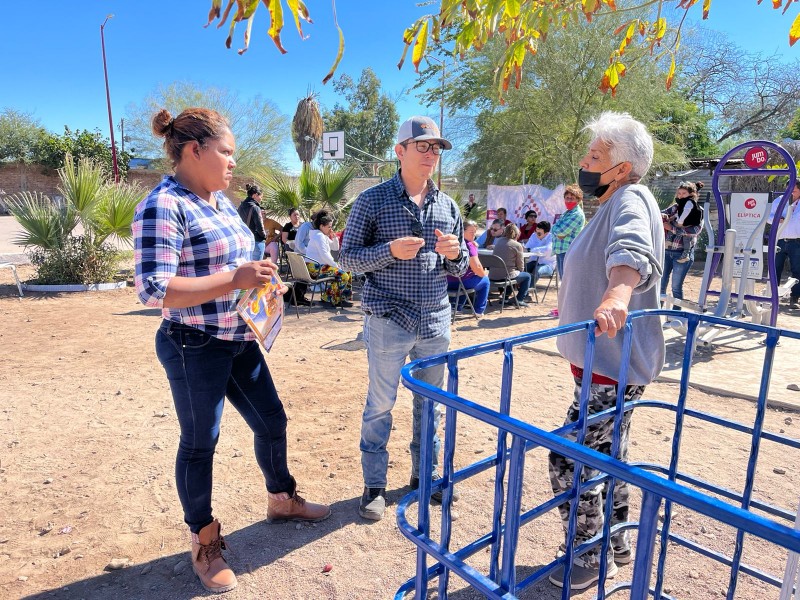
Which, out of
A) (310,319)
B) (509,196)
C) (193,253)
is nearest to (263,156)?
(509,196)

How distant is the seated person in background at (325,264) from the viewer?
24.6 ft

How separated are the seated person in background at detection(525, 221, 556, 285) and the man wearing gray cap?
6477 mm

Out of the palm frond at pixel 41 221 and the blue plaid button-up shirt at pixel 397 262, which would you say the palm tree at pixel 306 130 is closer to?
the palm frond at pixel 41 221

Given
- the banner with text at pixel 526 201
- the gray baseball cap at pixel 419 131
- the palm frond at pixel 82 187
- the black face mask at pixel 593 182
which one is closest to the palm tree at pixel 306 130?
the banner with text at pixel 526 201

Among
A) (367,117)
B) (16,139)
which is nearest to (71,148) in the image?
(16,139)

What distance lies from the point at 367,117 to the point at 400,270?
5682 cm

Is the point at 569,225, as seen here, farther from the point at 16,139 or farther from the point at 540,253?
the point at 16,139

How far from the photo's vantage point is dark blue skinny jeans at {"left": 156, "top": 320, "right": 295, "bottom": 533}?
1.99 metres

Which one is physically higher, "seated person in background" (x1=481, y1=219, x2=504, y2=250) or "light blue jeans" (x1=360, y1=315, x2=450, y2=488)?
"seated person in background" (x1=481, y1=219, x2=504, y2=250)

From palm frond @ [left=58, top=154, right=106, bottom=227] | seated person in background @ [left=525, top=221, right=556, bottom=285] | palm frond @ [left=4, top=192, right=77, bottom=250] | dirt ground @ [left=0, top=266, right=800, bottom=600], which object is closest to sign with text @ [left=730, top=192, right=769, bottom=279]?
dirt ground @ [left=0, top=266, right=800, bottom=600]

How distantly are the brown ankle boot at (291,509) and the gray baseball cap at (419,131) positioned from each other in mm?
1732

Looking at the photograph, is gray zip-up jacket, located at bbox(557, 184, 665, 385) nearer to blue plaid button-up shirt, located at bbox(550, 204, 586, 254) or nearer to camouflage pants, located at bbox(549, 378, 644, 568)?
camouflage pants, located at bbox(549, 378, 644, 568)

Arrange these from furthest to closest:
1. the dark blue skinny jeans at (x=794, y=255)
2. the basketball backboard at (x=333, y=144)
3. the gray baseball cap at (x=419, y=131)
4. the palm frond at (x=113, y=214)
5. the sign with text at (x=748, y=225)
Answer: the basketball backboard at (x=333, y=144), the palm frond at (x=113, y=214), the dark blue skinny jeans at (x=794, y=255), the sign with text at (x=748, y=225), the gray baseball cap at (x=419, y=131)

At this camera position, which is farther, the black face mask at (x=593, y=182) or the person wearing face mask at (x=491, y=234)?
the person wearing face mask at (x=491, y=234)
